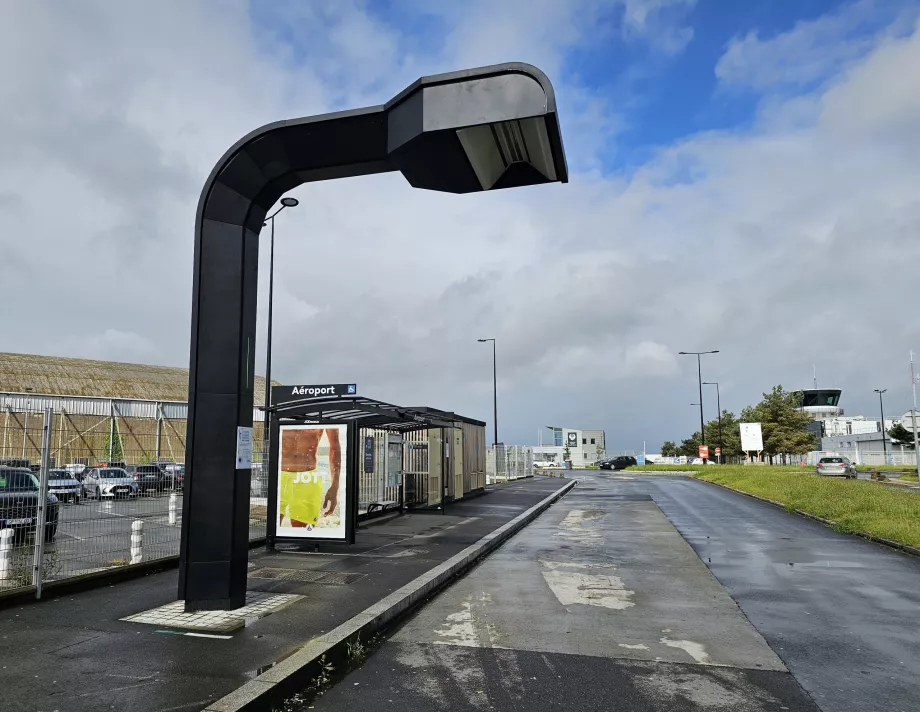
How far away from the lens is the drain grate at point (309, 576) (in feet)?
29.0

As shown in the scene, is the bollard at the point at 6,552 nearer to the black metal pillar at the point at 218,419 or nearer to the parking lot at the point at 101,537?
the parking lot at the point at 101,537

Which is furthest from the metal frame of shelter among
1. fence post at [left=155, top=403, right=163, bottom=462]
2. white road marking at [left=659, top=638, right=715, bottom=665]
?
white road marking at [left=659, top=638, right=715, bottom=665]

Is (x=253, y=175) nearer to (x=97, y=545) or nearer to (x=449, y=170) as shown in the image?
(x=449, y=170)

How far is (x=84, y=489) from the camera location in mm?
8172

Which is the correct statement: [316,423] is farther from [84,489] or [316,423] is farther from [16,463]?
[16,463]

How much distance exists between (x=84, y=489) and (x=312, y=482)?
394cm

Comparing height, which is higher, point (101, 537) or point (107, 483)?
point (107, 483)

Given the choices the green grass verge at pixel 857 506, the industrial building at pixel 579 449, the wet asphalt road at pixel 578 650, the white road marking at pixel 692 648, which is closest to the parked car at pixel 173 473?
the wet asphalt road at pixel 578 650

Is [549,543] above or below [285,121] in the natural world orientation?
below

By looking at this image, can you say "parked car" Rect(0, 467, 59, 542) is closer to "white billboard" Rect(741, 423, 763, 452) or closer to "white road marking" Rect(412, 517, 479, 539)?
"white road marking" Rect(412, 517, 479, 539)

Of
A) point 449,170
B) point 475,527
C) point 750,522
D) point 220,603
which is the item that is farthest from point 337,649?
point 750,522

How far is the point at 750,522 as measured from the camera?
1719cm

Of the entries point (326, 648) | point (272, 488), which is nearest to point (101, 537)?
point (272, 488)

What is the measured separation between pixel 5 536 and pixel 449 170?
6131mm
